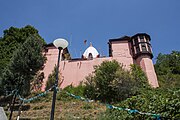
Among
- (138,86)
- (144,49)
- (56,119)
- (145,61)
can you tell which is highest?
(144,49)

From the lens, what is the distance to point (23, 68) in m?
13.0

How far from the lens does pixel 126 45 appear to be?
2225 cm

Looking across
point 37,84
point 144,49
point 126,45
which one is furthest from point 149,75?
point 37,84

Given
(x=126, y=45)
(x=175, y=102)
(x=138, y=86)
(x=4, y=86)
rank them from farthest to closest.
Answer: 1. (x=126, y=45)
2. (x=138, y=86)
3. (x=4, y=86)
4. (x=175, y=102)

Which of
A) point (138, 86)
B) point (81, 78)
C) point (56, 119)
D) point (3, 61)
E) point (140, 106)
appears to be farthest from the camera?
point (81, 78)

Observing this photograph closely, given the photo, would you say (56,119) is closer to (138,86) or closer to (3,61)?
(138,86)

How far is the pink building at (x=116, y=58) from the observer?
2003cm

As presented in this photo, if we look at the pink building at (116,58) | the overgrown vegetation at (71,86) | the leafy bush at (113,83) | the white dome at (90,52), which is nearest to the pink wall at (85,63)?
the pink building at (116,58)

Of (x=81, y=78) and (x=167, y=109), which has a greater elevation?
(x=81, y=78)

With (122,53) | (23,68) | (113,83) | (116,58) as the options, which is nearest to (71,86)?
(113,83)

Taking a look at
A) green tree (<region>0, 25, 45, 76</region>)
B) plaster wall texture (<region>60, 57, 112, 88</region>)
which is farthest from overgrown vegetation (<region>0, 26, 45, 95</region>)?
plaster wall texture (<region>60, 57, 112, 88</region>)

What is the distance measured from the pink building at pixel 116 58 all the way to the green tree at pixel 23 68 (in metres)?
5.68

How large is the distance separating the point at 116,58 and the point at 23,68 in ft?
39.0

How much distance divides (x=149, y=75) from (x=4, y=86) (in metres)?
14.7
